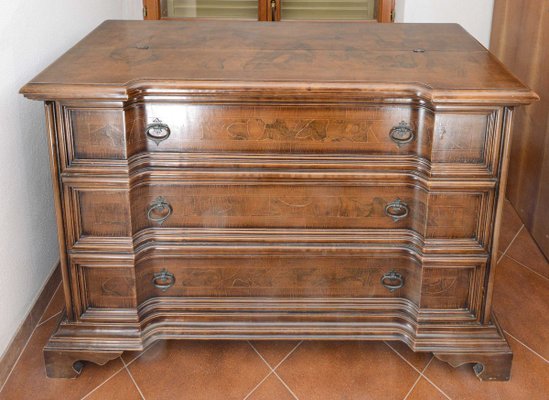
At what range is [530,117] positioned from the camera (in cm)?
286

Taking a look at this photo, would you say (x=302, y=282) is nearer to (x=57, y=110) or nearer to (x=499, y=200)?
(x=499, y=200)

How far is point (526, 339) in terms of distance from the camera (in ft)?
7.28

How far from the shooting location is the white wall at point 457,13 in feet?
10.8

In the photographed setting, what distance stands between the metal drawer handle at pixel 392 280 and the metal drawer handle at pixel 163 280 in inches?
24.5

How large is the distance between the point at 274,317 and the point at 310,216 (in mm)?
338

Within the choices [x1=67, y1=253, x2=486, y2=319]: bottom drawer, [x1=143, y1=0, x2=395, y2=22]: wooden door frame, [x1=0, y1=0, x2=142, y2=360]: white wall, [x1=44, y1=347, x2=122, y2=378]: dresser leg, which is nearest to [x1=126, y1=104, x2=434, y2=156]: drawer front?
[x1=67, y1=253, x2=486, y2=319]: bottom drawer

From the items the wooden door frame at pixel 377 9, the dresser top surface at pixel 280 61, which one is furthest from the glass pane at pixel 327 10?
the dresser top surface at pixel 280 61

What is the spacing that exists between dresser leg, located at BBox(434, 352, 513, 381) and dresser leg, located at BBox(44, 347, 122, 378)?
98 centimetres

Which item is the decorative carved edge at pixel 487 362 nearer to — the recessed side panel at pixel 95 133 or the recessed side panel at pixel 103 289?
the recessed side panel at pixel 103 289

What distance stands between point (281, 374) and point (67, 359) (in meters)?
0.64

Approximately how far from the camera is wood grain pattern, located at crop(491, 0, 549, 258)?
2.70m

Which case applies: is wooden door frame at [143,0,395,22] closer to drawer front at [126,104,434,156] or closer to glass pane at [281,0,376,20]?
glass pane at [281,0,376,20]

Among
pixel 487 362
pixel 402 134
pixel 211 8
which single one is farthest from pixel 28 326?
pixel 211 8

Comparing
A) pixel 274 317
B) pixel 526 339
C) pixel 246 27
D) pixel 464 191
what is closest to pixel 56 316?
pixel 274 317
